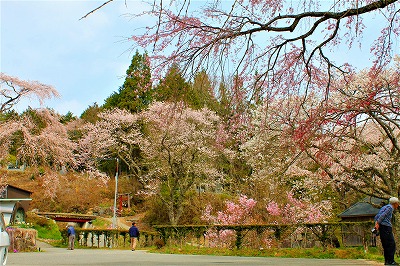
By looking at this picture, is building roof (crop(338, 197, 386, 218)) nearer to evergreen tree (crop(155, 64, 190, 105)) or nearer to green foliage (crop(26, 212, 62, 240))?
evergreen tree (crop(155, 64, 190, 105))

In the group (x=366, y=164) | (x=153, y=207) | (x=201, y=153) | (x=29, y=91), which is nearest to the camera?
(x=366, y=164)

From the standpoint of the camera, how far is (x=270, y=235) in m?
16.0

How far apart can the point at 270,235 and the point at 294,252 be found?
158 cm

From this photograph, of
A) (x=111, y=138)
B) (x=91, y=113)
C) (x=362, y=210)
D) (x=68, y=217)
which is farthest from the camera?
(x=91, y=113)

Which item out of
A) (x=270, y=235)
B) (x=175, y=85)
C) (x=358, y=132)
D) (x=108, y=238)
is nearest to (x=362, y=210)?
(x=358, y=132)

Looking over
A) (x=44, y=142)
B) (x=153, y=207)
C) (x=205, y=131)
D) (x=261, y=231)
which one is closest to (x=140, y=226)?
(x=153, y=207)

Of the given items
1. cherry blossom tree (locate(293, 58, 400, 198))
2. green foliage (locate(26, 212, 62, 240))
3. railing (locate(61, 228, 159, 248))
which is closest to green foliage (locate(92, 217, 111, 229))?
green foliage (locate(26, 212, 62, 240))

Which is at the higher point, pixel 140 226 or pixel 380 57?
pixel 380 57

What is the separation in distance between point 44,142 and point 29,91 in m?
2.43

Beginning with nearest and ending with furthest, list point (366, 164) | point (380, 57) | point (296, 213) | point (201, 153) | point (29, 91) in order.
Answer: point (380, 57) → point (366, 164) → point (29, 91) → point (296, 213) → point (201, 153)

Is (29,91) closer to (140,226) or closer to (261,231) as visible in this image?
(261,231)

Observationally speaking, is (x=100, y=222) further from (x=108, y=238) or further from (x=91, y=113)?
(x=91, y=113)

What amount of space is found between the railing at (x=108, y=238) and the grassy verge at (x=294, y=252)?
728 cm

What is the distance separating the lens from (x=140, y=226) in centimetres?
3228
